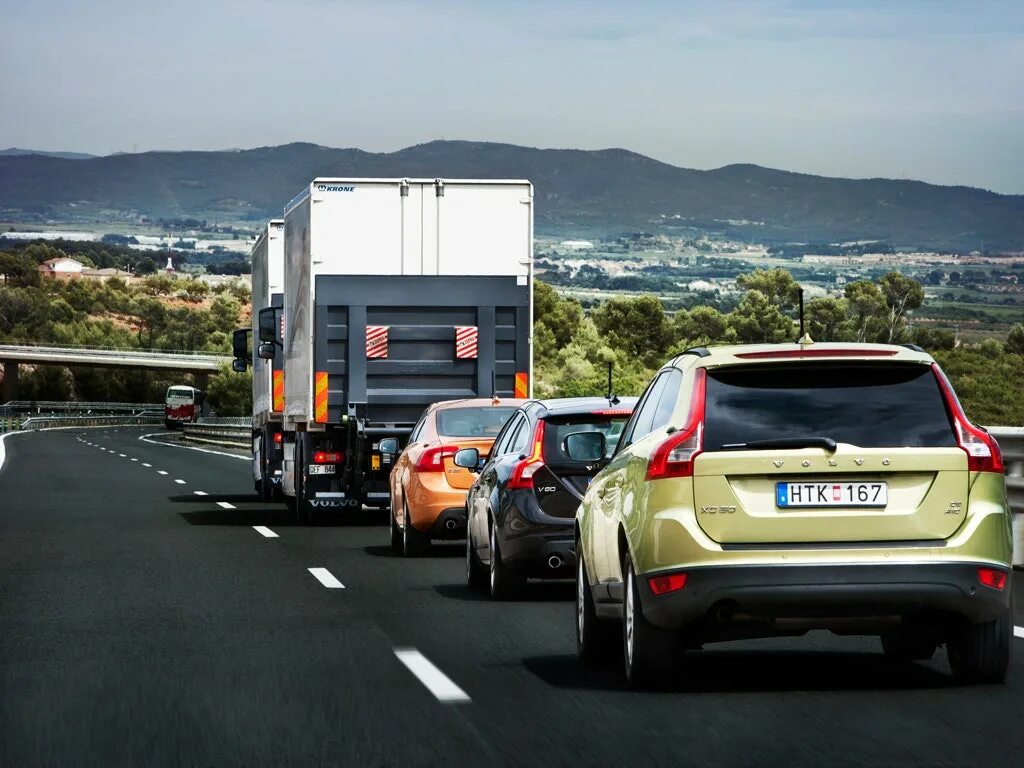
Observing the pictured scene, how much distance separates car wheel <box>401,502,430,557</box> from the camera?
17062 mm

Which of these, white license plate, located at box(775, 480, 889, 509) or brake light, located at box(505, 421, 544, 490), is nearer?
white license plate, located at box(775, 480, 889, 509)

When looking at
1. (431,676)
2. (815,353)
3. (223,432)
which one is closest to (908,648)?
(815,353)

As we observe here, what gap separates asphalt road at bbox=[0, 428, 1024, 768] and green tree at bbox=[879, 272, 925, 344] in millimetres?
172012

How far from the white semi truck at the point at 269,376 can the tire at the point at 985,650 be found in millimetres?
16933

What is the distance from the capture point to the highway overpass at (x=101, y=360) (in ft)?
521

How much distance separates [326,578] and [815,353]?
7.27 metres

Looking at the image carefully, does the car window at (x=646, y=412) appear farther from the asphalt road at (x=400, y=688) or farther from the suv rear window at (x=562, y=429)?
the suv rear window at (x=562, y=429)

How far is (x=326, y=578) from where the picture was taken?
49.3 ft

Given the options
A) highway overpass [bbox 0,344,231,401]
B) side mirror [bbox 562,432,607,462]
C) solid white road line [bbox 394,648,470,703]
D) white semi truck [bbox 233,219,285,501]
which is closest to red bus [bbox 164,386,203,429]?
highway overpass [bbox 0,344,231,401]

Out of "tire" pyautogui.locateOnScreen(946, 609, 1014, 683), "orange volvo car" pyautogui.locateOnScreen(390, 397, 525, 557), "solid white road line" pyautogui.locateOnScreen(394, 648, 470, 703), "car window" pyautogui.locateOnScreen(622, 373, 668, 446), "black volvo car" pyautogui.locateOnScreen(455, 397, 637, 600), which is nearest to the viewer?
"solid white road line" pyautogui.locateOnScreen(394, 648, 470, 703)

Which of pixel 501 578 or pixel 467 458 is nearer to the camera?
pixel 501 578

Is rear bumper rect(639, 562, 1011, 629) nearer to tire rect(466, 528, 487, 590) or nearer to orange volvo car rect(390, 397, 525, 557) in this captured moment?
tire rect(466, 528, 487, 590)

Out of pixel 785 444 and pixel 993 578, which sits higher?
pixel 785 444

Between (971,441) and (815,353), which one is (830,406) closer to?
(815,353)
